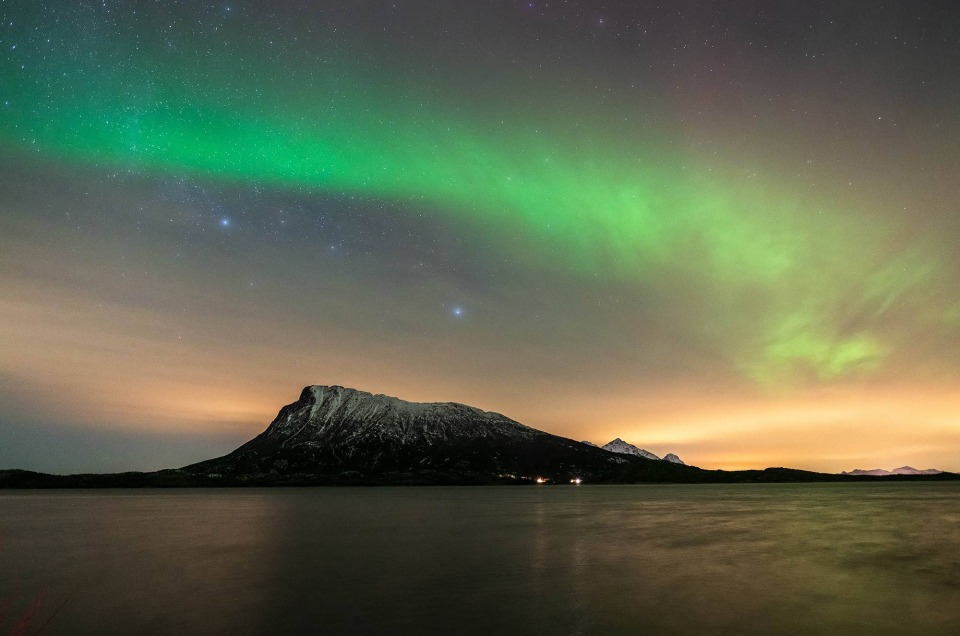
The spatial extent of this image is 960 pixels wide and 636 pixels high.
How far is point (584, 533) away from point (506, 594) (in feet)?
116

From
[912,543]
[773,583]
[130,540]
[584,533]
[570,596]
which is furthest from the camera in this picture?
[584,533]

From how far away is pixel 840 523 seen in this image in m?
71.2

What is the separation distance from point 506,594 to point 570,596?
10.5ft

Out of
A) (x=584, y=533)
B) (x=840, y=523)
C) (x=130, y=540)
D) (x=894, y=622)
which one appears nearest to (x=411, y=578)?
(x=894, y=622)

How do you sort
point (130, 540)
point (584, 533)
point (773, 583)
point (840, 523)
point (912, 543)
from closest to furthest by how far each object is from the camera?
point (773, 583), point (912, 543), point (130, 540), point (584, 533), point (840, 523)

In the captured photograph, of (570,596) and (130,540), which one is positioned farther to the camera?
(130,540)

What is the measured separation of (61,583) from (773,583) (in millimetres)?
40958

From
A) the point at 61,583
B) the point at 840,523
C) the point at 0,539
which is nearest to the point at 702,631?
the point at 61,583

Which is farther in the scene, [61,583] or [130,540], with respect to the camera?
[130,540]

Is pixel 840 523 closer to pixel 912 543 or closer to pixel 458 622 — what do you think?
pixel 912 543

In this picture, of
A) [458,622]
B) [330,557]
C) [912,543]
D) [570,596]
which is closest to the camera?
[458,622]

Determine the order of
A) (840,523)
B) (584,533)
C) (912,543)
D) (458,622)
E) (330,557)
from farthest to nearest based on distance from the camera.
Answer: (840,523)
(584,533)
(912,543)
(330,557)
(458,622)

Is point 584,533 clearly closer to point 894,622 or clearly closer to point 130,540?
point 894,622

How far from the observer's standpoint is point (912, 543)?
162 ft
